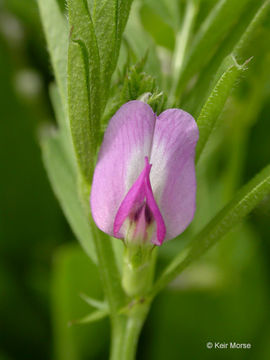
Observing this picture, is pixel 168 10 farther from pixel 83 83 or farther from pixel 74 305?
pixel 74 305

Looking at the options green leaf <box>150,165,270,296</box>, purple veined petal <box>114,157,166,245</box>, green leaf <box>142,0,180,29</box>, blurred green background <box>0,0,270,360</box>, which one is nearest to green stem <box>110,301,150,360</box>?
green leaf <box>150,165,270,296</box>

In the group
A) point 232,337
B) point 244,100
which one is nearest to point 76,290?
point 232,337

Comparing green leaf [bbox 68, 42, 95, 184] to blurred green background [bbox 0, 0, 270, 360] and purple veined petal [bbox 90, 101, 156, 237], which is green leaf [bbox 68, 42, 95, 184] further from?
blurred green background [bbox 0, 0, 270, 360]

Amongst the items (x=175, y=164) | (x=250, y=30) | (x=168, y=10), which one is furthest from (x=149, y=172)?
(x=168, y=10)

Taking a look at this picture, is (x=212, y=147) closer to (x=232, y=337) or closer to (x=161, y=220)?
(x=232, y=337)

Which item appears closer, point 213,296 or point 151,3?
point 151,3

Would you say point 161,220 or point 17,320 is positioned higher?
point 161,220
